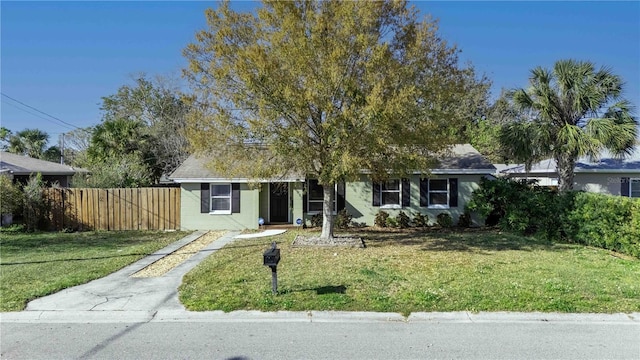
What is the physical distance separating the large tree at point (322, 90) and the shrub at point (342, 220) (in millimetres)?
5450

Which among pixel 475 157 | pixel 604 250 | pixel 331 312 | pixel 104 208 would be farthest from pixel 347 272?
pixel 104 208

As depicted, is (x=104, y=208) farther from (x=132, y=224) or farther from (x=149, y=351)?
(x=149, y=351)

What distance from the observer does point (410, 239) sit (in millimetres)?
13781

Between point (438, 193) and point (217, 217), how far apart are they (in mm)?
9560

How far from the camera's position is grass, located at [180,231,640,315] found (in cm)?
645

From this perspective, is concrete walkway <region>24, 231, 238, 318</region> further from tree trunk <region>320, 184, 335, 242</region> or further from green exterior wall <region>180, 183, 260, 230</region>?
green exterior wall <region>180, 183, 260, 230</region>

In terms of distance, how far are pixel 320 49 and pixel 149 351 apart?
26.0 ft

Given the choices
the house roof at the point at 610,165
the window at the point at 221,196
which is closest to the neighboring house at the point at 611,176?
the house roof at the point at 610,165

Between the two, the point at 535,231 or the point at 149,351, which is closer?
the point at 149,351

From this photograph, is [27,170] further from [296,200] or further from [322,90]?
[322,90]

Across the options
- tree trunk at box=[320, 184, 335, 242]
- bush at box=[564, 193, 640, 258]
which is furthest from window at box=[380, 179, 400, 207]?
bush at box=[564, 193, 640, 258]

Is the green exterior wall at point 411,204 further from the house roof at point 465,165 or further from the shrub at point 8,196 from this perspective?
the shrub at point 8,196

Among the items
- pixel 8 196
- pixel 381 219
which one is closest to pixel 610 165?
pixel 381 219

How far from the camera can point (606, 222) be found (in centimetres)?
1178
